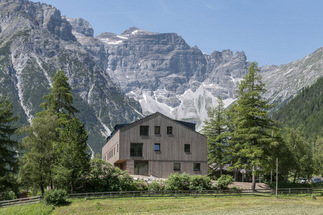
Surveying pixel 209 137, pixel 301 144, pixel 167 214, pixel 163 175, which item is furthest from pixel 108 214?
pixel 301 144

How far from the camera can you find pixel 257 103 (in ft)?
192

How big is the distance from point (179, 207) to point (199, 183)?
487 inches

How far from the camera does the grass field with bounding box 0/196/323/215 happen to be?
129 feet

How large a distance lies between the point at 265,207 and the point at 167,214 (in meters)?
11.7

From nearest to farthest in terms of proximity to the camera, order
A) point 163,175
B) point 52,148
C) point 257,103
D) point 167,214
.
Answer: point 167,214
point 52,148
point 257,103
point 163,175

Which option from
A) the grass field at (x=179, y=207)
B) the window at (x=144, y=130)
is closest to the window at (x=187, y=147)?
the window at (x=144, y=130)

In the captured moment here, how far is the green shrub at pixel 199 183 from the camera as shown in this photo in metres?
52.5

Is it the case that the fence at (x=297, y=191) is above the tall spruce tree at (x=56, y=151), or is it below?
below

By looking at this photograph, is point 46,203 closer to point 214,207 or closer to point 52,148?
point 52,148

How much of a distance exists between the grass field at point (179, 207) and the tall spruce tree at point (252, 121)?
992 centimetres

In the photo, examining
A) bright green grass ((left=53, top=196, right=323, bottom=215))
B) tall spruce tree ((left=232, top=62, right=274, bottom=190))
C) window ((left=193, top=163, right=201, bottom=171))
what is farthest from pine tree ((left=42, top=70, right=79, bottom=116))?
tall spruce tree ((left=232, top=62, right=274, bottom=190))

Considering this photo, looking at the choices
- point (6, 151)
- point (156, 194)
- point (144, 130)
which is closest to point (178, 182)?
point (156, 194)

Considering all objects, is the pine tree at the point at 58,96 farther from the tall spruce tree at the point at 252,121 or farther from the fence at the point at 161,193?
the tall spruce tree at the point at 252,121

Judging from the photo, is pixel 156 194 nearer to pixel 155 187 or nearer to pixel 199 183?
pixel 155 187
